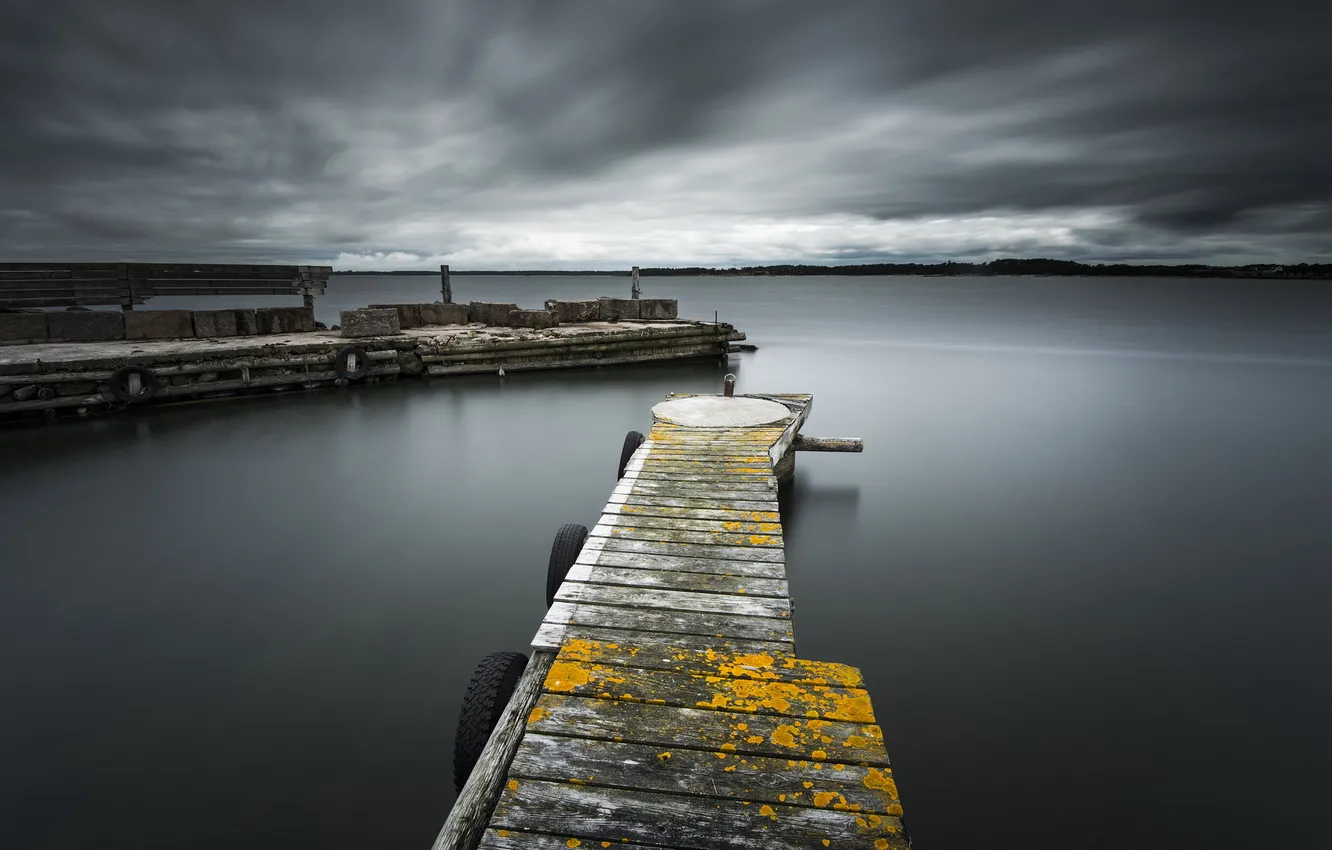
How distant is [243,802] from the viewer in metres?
3.30

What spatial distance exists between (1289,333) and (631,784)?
135 feet

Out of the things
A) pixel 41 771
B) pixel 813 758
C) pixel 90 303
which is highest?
pixel 90 303

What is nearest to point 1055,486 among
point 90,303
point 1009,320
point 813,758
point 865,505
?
point 865,505

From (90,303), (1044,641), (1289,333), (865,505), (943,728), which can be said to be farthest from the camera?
(1289,333)

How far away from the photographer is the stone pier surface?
10.9 meters

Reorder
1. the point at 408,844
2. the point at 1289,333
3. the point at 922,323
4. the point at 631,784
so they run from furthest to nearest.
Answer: the point at 922,323
the point at 1289,333
the point at 408,844
the point at 631,784

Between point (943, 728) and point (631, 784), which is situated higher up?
point (631, 784)

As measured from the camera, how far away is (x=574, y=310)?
66.5 ft

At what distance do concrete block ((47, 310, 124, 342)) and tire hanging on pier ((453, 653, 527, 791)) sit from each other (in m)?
15.0

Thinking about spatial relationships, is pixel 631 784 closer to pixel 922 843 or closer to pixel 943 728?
pixel 922 843

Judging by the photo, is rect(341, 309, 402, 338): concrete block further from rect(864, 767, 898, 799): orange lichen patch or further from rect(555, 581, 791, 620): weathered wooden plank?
rect(864, 767, 898, 799): orange lichen patch

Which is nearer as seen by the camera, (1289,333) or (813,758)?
(813,758)

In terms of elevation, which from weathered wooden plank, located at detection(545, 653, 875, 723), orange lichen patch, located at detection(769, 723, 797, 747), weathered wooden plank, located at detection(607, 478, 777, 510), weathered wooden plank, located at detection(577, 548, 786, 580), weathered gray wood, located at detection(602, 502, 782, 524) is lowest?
orange lichen patch, located at detection(769, 723, 797, 747)

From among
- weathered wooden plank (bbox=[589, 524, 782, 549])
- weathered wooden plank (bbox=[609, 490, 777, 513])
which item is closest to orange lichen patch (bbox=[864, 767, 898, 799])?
weathered wooden plank (bbox=[589, 524, 782, 549])
